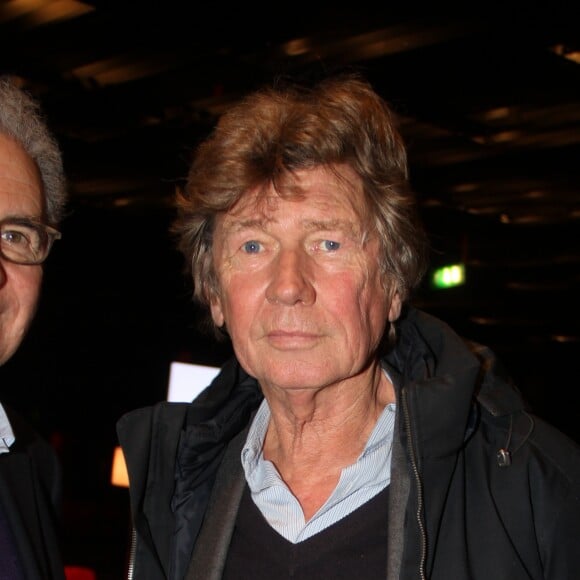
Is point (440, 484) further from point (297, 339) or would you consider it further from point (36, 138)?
point (36, 138)

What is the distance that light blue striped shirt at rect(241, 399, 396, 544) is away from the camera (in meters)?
1.86

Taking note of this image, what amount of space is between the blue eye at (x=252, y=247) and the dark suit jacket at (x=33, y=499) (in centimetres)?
70

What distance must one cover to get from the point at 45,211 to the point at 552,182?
6926 millimetres

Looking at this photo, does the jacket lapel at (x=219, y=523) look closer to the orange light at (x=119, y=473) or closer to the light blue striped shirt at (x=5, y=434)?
the light blue striped shirt at (x=5, y=434)

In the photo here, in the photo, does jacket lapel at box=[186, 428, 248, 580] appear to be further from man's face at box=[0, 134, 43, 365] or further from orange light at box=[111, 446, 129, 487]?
orange light at box=[111, 446, 129, 487]

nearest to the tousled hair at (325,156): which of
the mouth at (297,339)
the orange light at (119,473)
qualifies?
the mouth at (297,339)

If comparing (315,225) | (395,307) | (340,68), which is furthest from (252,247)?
(340,68)

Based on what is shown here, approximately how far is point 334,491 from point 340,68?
2.75m

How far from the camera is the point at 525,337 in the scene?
17.2m

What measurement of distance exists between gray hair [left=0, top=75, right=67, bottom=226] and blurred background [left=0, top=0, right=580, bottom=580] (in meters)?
0.29

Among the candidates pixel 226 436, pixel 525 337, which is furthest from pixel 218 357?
pixel 226 436

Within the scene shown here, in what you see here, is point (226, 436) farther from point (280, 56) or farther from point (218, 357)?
point (218, 357)

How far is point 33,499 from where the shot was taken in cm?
201

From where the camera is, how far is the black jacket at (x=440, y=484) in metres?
1.67
